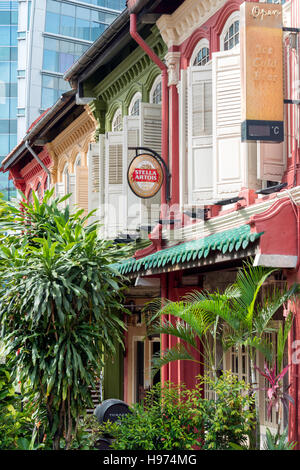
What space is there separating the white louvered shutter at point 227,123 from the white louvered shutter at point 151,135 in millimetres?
3643

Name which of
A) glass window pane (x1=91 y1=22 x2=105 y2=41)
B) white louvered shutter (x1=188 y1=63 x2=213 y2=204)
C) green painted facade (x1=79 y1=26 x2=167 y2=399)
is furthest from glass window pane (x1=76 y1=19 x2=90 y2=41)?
white louvered shutter (x1=188 y1=63 x2=213 y2=204)

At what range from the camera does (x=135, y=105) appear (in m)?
17.0

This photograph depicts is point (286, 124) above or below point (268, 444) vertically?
above

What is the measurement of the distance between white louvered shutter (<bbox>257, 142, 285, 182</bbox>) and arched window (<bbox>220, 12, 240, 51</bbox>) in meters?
2.61

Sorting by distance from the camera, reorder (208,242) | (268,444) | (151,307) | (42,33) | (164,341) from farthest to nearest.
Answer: (42,33) < (151,307) < (164,341) < (208,242) < (268,444)

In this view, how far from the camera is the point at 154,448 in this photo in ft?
30.3

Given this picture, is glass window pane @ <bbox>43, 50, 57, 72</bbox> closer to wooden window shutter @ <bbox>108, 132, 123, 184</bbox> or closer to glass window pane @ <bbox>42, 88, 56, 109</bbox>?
glass window pane @ <bbox>42, 88, 56, 109</bbox>

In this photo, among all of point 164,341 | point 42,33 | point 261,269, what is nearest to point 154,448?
point 261,269

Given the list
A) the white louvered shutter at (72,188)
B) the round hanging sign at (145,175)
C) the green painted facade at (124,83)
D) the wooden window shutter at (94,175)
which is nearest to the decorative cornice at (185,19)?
the green painted facade at (124,83)

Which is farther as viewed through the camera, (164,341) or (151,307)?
(151,307)

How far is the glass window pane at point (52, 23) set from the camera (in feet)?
203

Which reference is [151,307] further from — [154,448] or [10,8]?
[10,8]

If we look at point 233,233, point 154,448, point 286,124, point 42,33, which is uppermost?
point 42,33

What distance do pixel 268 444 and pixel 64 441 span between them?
298cm
